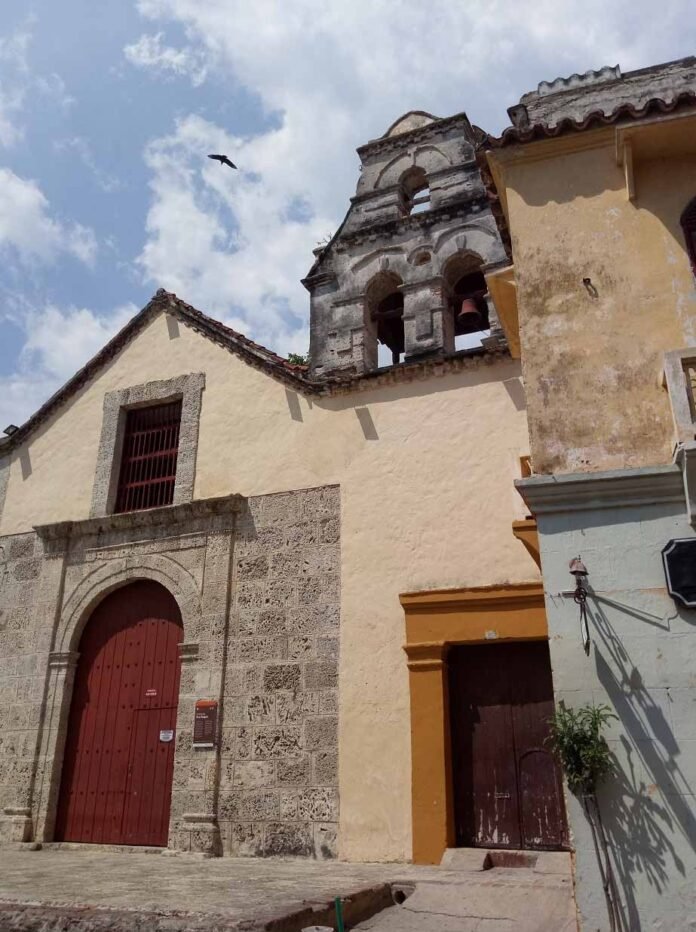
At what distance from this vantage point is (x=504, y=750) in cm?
750

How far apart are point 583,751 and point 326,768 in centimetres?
377

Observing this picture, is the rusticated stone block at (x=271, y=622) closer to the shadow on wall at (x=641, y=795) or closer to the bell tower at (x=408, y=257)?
the bell tower at (x=408, y=257)

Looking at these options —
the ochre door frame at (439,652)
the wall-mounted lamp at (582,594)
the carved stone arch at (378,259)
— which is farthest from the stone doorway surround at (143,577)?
the wall-mounted lamp at (582,594)

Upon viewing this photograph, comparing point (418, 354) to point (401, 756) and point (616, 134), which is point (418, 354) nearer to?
point (616, 134)

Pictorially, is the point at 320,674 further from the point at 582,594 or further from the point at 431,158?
the point at 431,158

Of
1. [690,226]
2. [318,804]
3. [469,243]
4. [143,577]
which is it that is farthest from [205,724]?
[690,226]

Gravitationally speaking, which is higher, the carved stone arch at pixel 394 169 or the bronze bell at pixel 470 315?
the carved stone arch at pixel 394 169

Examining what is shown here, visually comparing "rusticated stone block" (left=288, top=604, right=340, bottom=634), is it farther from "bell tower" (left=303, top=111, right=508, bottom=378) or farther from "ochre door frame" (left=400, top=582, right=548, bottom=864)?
"bell tower" (left=303, top=111, right=508, bottom=378)

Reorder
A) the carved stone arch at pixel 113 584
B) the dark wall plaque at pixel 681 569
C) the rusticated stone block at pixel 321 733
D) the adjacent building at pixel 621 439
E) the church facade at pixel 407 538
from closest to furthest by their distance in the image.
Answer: the adjacent building at pixel 621 439 < the dark wall plaque at pixel 681 569 < the church facade at pixel 407 538 < the rusticated stone block at pixel 321 733 < the carved stone arch at pixel 113 584

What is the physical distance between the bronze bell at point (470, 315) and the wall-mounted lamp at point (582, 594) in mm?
4350

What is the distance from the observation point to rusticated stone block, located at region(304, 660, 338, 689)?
8.30 metres

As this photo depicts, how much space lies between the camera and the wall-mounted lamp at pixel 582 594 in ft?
17.1

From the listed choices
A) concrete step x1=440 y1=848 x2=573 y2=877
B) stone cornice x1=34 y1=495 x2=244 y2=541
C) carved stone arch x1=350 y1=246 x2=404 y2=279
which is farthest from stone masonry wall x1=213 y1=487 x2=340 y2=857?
carved stone arch x1=350 y1=246 x2=404 y2=279

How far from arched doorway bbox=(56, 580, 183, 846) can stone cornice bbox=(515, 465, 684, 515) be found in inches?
209
